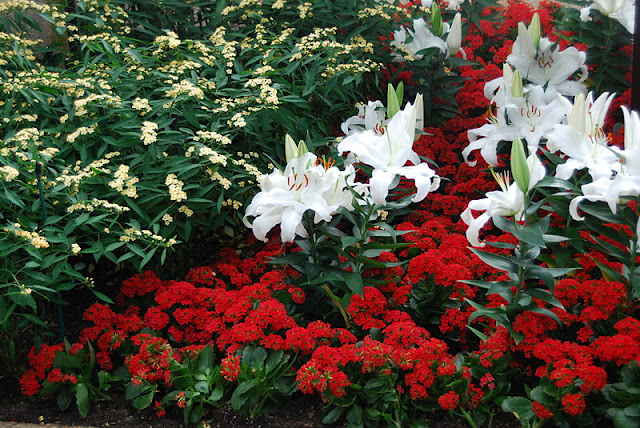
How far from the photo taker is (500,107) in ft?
11.6

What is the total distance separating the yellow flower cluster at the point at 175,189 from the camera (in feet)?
9.56

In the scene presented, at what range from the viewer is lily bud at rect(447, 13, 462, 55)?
415 cm

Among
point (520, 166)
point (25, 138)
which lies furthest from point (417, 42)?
point (25, 138)

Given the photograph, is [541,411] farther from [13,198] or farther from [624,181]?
[13,198]

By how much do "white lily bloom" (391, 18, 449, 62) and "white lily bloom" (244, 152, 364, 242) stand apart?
163 cm

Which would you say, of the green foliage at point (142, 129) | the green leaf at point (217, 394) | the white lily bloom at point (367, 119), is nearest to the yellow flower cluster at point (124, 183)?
the green foliage at point (142, 129)

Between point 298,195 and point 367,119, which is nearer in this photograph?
point 298,195

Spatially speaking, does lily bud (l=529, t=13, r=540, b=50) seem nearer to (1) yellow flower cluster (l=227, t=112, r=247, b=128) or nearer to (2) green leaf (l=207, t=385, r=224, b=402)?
(1) yellow flower cluster (l=227, t=112, r=247, b=128)

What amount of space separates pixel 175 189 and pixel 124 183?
10.2 inches

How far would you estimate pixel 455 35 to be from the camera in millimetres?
4176

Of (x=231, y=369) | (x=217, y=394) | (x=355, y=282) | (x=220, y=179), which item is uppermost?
(x=220, y=179)

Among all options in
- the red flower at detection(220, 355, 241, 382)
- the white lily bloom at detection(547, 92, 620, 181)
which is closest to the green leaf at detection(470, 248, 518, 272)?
the white lily bloom at detection(547, 92, 620, 181)

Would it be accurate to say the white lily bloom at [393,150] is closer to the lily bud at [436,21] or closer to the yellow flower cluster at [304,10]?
the lily bud at [436,21]

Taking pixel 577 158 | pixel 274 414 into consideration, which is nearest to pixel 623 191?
pixel 577 158
